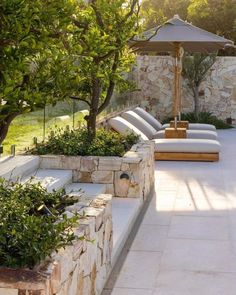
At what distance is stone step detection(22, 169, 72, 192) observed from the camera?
6.25m

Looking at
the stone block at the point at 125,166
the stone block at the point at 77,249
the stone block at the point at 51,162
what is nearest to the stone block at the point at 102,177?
the stone block at the point at 125,166

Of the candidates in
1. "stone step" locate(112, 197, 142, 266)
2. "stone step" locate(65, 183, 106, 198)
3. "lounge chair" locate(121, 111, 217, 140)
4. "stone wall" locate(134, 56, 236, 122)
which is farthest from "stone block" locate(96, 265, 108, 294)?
"stone wall" locate(134, 56, 236, 122)

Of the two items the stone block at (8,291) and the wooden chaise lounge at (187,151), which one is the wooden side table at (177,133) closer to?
the wooden chaise lounge at (187,151)

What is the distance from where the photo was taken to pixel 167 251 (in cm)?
551

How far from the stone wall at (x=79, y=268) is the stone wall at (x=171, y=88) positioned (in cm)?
1320

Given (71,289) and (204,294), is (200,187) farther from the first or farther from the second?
(71,289)

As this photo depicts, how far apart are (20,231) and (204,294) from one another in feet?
6.00

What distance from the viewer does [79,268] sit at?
3.67m

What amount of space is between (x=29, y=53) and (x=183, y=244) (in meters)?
3.34

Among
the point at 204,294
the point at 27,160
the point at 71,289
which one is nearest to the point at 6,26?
the point at 71,289

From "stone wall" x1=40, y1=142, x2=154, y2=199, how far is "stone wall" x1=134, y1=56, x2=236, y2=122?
1076 centimetres

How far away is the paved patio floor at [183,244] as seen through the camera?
462cm

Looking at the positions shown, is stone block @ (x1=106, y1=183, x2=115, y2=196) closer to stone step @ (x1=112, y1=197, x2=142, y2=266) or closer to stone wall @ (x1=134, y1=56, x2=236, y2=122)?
stone step @ (x1=112, y1=197, x2=142, y2=266)

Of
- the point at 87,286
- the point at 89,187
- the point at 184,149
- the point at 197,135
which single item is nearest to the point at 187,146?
the point at 184,149
